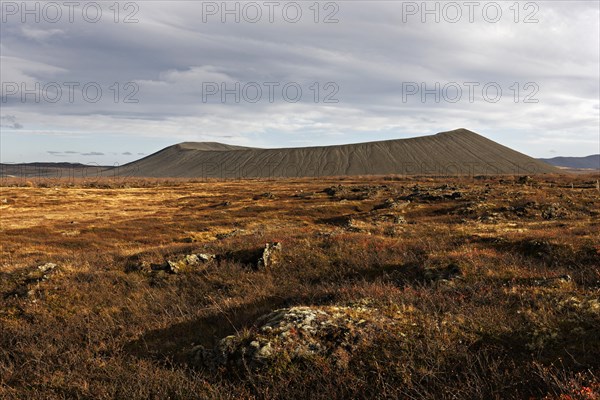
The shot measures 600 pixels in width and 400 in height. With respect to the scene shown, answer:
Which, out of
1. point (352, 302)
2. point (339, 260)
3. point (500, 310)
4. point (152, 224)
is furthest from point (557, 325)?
point (152, 224)

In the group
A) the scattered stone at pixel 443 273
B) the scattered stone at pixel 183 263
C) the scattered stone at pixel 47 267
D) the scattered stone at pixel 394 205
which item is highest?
the scattered stone at pixel 394 205

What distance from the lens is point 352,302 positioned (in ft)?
28.8

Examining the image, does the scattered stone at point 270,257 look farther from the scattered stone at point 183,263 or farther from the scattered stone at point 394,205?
the scattered stone at point 394,205

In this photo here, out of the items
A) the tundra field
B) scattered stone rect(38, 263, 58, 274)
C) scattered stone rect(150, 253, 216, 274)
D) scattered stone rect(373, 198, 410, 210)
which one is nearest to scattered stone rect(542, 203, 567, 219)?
the tundra field

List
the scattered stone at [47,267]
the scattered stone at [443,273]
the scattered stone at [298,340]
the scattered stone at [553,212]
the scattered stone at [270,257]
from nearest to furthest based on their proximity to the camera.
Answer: the scattered stone at [298,340]
the scattered stone at [443,273]
the scattered stone at [270,257]
the scattered stone at [47,267]
the scattered stone at [553,212]

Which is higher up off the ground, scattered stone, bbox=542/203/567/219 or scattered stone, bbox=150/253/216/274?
scattered stone, bbox=542/203/567/219

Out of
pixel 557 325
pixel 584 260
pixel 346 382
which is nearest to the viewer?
pixel 346 382

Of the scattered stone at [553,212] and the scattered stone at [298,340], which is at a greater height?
the scattered stone at [553,212]

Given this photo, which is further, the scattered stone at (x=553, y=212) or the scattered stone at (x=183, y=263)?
the scattered stone at (x=553, y=212)

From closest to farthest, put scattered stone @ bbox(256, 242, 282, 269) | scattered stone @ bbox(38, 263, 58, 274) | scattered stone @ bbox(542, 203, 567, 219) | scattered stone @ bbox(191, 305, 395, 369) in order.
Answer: scattered stone @ bbox(191, 305, 395, 369), scattered stone @ bbox(256, 242, 282, 269), scattered stone @ bbox(38, 263, 58, 274), scattered stone @ bbox(542, 203, 567, 219)

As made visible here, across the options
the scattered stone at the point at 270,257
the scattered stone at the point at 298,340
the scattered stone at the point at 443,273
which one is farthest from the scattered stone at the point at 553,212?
the scattered stone at the point at 298,340

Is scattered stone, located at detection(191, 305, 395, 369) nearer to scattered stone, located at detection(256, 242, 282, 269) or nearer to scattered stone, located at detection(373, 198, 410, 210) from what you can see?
scattered stone, located at detection(256, 242, 282, 269)

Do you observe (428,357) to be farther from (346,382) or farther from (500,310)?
(500,310)

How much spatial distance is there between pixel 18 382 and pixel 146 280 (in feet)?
25.2
